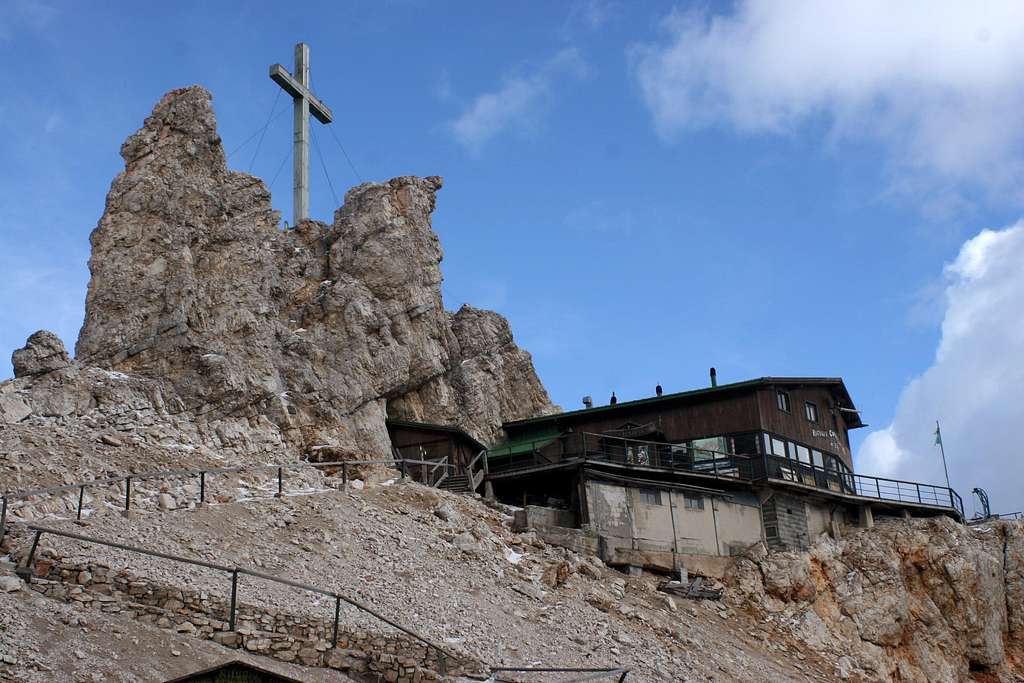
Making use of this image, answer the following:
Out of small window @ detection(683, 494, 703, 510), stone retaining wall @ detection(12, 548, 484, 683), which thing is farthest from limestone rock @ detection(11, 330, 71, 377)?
small window @ detection(683, 494, 703, 510)

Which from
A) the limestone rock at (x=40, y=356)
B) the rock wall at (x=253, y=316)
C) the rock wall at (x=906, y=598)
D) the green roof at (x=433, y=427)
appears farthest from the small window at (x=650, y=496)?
the limestone rock at (x=40, y=356)

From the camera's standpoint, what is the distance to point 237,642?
20.9m

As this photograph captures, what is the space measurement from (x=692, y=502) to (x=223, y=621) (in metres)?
25.1

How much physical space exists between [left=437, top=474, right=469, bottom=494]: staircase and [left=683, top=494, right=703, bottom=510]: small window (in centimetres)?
893

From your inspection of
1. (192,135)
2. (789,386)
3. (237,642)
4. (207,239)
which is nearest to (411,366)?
(207,239)

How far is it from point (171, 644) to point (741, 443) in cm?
3104

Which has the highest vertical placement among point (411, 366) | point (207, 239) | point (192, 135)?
point (192, 135)

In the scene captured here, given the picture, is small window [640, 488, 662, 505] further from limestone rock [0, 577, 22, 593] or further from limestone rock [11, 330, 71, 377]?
limestone rock [0, 577, 22, 593]

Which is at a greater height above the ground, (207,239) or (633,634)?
(207,239)

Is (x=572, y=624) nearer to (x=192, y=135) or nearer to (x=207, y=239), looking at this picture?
(x=207, y=239)

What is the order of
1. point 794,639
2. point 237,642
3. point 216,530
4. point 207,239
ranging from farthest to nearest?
point 207,239 → point 794,639 → point 216,530 → point 237,642

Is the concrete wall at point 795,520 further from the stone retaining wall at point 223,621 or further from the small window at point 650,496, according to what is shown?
→ the stone retaining wall at point 223,621

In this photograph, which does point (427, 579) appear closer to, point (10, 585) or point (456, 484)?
point (10, 585)

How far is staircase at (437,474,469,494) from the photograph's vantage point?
139ft
